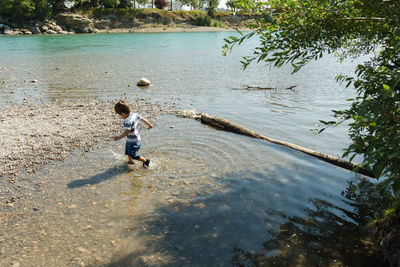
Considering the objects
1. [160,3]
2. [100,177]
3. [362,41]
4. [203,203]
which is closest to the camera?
[203,203]

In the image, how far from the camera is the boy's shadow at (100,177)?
7.27 m

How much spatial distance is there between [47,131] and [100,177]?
14.5ft

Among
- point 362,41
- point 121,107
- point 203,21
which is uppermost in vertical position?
point 203,21

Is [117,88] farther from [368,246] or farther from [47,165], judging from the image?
[368,246]

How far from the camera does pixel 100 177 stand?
7.64 m

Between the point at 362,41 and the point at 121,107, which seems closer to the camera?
the point at 362,41

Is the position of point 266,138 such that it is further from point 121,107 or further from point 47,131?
point 47,131

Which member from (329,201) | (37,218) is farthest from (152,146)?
(329,201)

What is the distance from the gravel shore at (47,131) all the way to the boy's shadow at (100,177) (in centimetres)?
138

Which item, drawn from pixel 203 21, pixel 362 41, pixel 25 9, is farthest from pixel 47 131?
pixel 203 21

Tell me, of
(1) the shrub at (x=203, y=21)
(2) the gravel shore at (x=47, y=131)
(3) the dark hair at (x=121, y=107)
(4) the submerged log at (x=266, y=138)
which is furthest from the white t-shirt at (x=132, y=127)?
(1) the shrub at (x=203, y=21)

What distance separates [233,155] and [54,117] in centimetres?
839

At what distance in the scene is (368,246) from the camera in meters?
5.20

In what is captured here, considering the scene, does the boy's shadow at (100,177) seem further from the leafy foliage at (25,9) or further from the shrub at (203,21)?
the shrub at (203,21)
